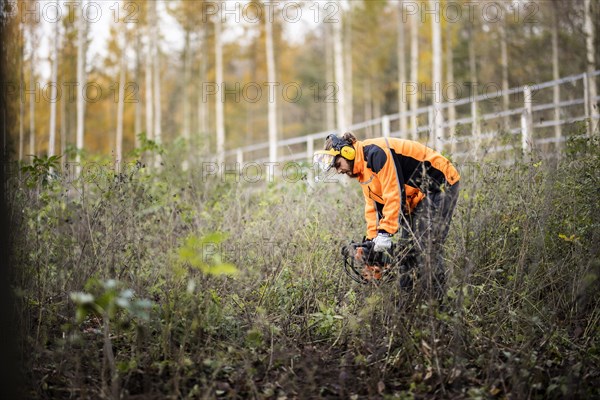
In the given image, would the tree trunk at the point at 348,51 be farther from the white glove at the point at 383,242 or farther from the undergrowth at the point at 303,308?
the white glove at the point at 383,242

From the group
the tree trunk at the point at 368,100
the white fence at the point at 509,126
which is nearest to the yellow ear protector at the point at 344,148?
the white fence at the point at 509,126

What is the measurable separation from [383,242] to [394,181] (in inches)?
19.6

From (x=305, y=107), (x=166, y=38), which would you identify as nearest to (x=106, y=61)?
(x=166, y=38)

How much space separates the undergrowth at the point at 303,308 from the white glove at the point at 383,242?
32cm

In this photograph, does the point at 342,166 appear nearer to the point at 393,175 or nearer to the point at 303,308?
the point at 393,175

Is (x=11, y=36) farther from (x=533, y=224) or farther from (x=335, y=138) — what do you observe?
(x=533, y=224)

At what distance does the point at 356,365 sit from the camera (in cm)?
389

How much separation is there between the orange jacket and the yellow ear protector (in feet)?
0.22

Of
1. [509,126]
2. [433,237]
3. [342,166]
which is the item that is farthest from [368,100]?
[433,237]

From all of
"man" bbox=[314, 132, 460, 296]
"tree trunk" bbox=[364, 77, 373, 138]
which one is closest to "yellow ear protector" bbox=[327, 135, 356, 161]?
"man" bbox=[314, 132, 460, 296]

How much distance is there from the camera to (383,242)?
4.26 meters

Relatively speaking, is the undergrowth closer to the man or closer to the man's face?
the man

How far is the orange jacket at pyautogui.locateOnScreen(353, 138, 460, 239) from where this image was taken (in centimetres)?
434

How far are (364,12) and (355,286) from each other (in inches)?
764
